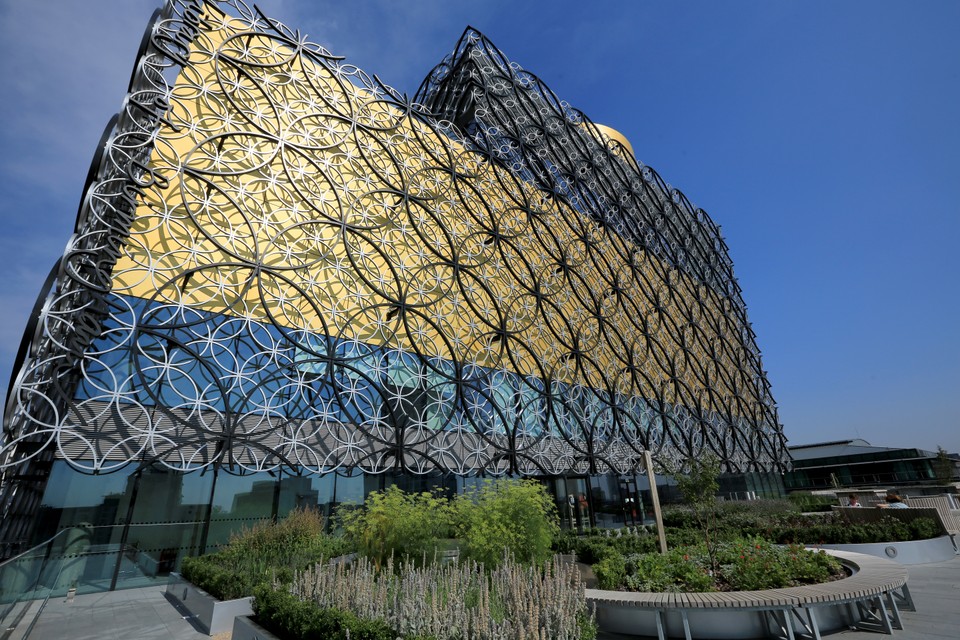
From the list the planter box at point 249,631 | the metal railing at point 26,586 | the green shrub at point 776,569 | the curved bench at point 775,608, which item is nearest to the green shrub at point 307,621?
the planter box at point 249,631

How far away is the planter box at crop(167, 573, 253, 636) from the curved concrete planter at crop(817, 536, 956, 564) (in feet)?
52.1

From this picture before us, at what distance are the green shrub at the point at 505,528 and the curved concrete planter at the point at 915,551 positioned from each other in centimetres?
911

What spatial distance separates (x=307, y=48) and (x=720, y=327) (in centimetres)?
4060

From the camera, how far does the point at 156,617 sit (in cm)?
997

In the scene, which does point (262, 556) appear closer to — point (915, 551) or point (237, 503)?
point (237, 503)

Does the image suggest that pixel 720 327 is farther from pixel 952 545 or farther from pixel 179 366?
pixel 179 366

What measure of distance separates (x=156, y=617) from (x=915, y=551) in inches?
827

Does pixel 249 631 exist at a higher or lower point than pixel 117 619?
higher

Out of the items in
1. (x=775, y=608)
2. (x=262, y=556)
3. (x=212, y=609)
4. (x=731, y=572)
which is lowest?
(x=212, y=609)

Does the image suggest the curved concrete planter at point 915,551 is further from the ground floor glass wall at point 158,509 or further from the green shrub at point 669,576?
the ground floor glass wall at point 158,509

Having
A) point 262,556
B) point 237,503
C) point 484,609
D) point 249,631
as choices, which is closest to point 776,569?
point 484,609

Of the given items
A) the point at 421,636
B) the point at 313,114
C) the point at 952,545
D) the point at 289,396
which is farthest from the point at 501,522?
the point at 313,114

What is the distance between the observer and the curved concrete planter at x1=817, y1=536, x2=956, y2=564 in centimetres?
1355

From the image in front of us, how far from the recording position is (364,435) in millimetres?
15906
